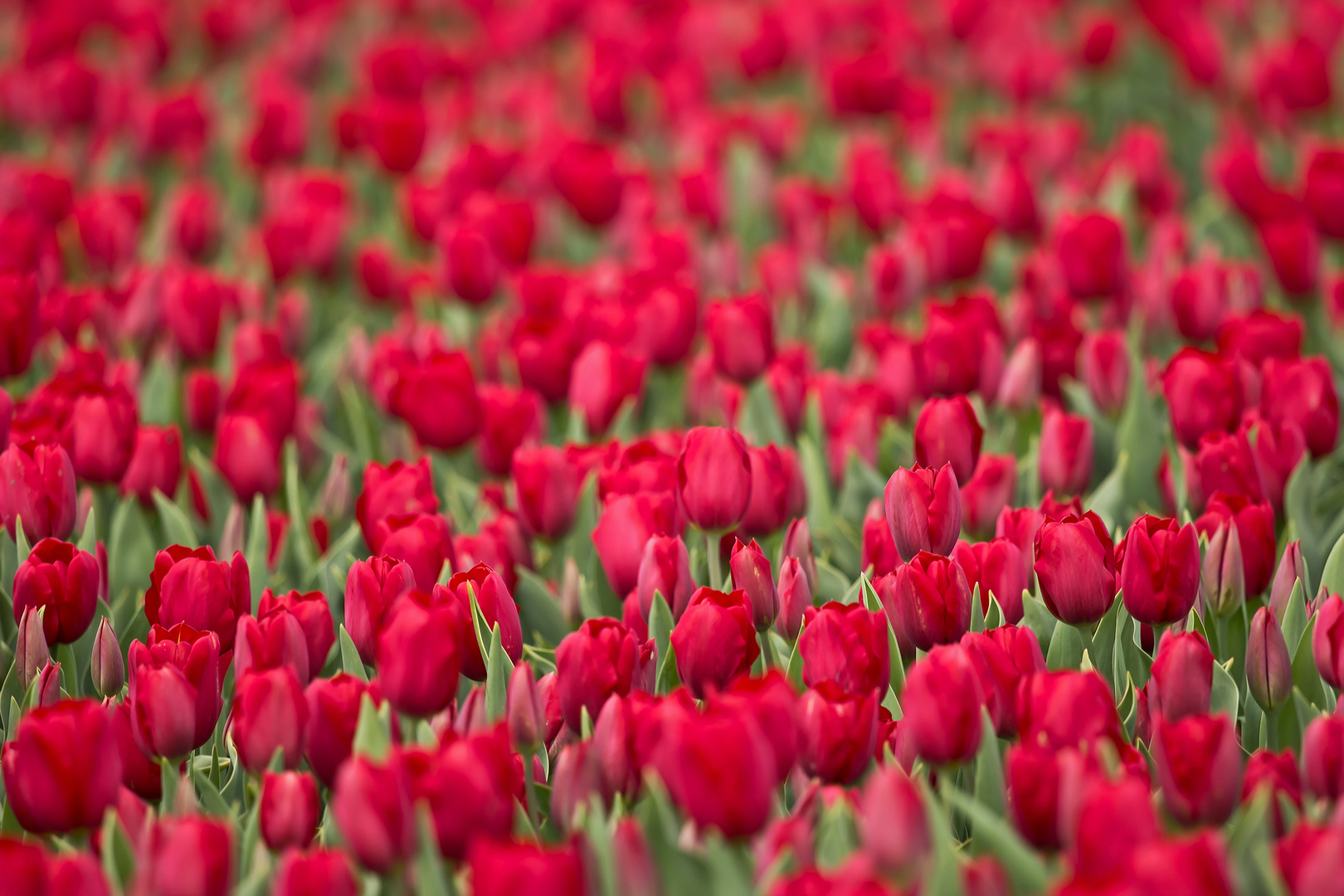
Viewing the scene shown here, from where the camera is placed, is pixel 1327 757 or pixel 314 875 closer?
pixel 314 875

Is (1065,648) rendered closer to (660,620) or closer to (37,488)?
(660,620)

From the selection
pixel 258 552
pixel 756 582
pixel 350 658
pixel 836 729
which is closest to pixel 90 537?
pixel 258 552

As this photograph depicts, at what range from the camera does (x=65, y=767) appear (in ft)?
4.76

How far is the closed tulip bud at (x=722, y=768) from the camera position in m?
1.30

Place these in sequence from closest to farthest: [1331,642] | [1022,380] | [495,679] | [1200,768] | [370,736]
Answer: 1. [1200,768]
2. [370,736]
3. [1331,642]
4. [495,679]
5. [1022,380]

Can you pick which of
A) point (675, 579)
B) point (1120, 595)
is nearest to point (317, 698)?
point (675, 579)

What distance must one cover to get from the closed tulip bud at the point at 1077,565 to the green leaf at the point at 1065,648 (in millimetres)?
72

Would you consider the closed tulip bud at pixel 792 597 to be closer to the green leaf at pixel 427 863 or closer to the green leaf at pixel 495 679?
the green leaf at pixel 495 679

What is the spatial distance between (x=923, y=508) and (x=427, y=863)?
2.72ft

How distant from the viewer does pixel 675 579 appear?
1.88 m

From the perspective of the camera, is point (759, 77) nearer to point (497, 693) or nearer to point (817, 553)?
point (817, 553)

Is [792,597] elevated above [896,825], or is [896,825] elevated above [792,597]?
[896,825]

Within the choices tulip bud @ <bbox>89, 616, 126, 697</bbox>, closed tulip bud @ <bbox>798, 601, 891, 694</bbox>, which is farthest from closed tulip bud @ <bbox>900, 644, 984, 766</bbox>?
tulip bud @ <bbox>89, 616, 126, 697</bbox>

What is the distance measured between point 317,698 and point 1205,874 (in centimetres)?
87
